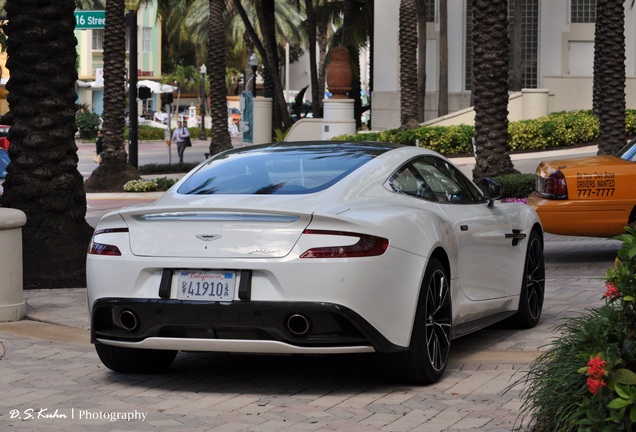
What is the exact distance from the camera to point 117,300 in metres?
7.37

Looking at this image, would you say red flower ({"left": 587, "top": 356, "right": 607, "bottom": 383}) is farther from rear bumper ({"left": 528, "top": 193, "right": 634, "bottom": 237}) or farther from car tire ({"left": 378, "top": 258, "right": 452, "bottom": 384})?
rear bumper ({"left": 528, "top": 193, "right": 634, "bottom": 237})

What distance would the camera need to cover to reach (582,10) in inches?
1724

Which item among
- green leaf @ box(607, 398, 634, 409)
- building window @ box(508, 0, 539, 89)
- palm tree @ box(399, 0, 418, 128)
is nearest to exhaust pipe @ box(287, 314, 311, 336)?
green leaf @ box(607, 398, 634, 409)

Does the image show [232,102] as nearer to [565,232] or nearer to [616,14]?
[616,14]

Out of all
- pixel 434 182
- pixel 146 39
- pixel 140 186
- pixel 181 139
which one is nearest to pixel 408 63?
pixel 140 186

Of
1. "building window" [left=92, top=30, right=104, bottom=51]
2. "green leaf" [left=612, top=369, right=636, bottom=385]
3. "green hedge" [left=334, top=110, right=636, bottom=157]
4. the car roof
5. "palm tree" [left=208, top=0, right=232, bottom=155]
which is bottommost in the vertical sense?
"green leaf" [left=612, top=369, right=636, bottom=385]

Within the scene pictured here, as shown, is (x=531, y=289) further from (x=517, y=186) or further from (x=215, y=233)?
(x=517, y=186)

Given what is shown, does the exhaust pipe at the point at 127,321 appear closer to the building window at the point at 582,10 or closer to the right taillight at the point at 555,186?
the right taillight at the point at 555,186

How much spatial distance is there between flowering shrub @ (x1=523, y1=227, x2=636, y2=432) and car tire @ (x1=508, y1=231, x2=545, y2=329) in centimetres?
→ 380

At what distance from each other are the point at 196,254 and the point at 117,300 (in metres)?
0.60

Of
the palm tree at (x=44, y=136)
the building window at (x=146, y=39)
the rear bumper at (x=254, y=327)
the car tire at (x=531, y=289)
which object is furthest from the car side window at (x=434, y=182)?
the building window at (x=146, y=39)

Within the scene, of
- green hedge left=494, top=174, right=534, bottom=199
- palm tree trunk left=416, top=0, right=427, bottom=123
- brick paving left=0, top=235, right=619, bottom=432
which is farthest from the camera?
palm tree trunk left=416, top=0, right=427, bottom=123

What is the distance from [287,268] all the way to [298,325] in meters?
0.35

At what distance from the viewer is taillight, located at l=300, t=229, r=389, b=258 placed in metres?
7.00
